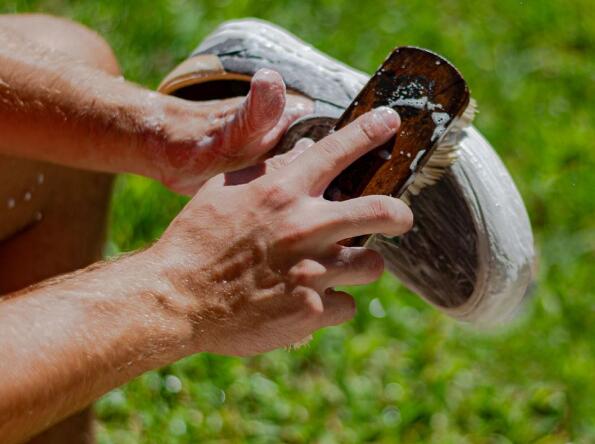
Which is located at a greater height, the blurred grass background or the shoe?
the shoe

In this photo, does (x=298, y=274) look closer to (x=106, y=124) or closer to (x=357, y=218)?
(x=357, y=218)

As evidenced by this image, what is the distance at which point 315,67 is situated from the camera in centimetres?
183

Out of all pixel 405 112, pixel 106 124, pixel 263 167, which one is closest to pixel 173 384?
pixel 106 124

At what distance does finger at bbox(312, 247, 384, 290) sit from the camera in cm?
138

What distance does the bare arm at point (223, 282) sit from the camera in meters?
1.29

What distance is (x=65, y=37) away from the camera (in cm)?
184

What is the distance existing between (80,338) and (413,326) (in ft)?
4.19

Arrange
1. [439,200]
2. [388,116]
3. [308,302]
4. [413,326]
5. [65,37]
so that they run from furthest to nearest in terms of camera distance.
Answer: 1. [413,326]
2. [65,37]
3. [439,200]
4. [388,116]
5. [308,302]

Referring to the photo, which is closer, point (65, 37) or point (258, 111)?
point (258, 111)

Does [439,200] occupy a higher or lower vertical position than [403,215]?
lower

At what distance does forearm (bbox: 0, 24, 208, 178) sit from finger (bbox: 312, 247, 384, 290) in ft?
1.29

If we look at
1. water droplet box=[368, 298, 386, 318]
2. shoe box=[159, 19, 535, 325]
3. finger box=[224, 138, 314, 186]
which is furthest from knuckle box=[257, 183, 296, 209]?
water droplet box=[368, 298, 386, 318]

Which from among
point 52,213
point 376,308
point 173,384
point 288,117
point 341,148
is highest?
point 341,148

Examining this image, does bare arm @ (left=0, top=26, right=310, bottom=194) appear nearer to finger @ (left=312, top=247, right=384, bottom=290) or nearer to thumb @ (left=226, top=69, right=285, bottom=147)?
thumb @ (left=226, top=69, right=285, bottom=147)
